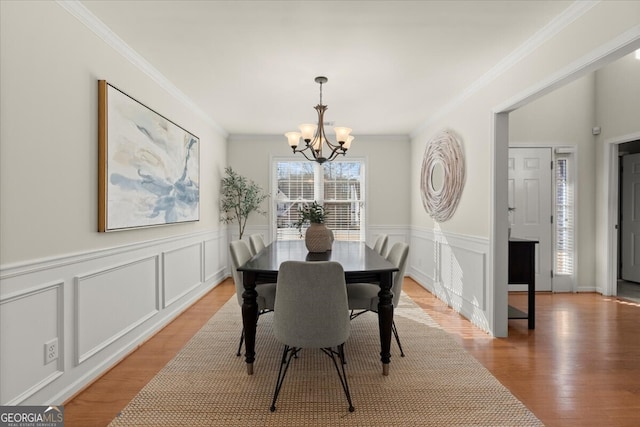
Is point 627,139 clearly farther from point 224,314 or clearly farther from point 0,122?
point 0,122

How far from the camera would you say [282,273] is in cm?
197

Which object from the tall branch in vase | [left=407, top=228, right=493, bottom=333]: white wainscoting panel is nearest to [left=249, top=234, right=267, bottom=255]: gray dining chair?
the tall branch in vase

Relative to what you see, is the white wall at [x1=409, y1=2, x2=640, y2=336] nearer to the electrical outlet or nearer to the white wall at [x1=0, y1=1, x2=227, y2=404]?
the white wall at [x1=0, y1=1, x2=227, y2=404]

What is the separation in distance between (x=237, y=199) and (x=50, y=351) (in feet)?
12.7

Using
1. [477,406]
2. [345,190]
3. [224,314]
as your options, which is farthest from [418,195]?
[477,406]

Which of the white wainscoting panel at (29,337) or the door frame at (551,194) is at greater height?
the door frame at (551,194)

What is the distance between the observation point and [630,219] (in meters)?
5.36

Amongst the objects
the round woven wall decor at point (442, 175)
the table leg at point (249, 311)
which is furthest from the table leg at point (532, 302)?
the table leg at point (249, 311)

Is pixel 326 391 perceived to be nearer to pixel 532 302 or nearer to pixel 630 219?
pixel 532 302

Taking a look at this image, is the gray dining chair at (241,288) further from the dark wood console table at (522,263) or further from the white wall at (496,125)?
the dark wood console table at (522,263)

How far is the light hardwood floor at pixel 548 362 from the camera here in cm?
203

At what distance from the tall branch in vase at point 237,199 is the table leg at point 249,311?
3269 millimetres

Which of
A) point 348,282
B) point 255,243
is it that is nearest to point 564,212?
point 348,282

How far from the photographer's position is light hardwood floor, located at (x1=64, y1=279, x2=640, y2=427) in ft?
6.65
